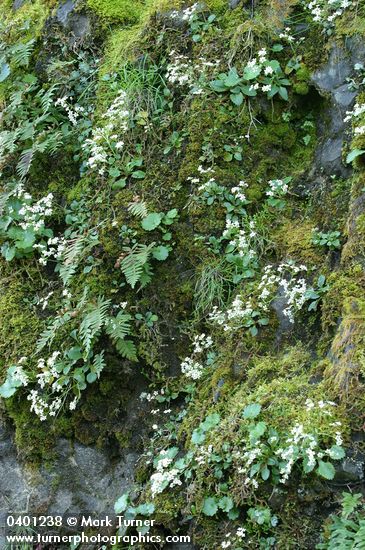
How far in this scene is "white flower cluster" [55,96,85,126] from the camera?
22.0 feet

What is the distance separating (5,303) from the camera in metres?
6.23

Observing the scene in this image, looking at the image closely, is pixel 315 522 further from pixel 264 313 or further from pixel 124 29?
pixel 124 29

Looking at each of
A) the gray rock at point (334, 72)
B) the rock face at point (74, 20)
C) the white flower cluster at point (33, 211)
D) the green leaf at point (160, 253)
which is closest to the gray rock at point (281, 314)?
the green leaf at point (160, 253)

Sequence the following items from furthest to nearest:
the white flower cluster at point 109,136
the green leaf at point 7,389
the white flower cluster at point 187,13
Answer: the white flower cluster at point 187,13 → the white flower cluster at point 109,136 → the green leaf at point 7,389

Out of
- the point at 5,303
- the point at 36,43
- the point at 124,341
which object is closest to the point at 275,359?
the point at 124,341

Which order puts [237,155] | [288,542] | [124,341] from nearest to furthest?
[288,542]
[124,341]
[237,155]

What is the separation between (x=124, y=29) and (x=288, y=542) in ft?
16.4

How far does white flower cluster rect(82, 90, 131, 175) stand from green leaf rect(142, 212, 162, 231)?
65 cm

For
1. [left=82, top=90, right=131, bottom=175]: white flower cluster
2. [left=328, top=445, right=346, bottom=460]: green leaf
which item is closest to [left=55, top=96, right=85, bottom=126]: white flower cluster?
[left=82, top=90, right=131, bottom=175]: white flower cluster

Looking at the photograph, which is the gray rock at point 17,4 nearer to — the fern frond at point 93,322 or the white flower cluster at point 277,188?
the white flower cluster at point 277,188

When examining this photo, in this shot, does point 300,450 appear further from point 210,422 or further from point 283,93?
point 283,93

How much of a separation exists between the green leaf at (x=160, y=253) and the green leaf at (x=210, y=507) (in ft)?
6.63

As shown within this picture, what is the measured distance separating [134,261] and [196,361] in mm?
948

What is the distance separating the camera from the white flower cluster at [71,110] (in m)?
6.70
